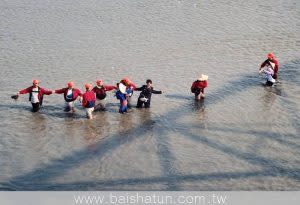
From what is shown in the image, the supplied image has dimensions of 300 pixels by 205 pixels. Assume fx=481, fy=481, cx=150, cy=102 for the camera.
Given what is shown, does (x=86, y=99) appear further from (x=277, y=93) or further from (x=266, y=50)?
(x=266, y=50)

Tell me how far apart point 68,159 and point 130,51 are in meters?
7.48

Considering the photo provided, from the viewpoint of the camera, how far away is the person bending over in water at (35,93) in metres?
13.8

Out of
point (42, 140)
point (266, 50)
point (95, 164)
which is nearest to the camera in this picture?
point (95, 164)

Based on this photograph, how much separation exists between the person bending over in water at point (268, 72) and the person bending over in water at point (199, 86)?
2.19m

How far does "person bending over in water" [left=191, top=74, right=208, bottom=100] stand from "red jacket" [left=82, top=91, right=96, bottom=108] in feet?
9.98

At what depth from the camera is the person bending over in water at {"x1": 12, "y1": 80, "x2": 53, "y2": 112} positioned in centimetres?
1380

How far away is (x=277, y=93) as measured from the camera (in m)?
15.1

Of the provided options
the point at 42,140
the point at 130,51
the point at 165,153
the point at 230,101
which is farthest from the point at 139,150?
the point at 130,51

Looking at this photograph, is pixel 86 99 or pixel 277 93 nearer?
pixel 86 99

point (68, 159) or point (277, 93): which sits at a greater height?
point (277, 93)

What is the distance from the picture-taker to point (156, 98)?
15102mm

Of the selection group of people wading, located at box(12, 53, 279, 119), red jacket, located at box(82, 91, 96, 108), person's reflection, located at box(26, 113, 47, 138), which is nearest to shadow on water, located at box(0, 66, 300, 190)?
group of people wading, located at box(12, 53, 279, 119)

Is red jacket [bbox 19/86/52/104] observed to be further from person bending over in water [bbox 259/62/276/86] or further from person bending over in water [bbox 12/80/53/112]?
person bending over in water [bbox 259/62/276/86]

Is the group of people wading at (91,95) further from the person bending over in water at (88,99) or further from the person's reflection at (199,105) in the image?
the person's reflection at (199,105)
